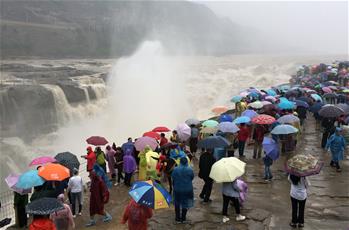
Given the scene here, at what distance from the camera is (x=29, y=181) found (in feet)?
23.9

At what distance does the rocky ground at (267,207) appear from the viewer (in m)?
7.54

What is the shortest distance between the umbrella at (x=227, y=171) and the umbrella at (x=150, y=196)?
1.32m

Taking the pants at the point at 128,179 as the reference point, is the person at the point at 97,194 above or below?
above

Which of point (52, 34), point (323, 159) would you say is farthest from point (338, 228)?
point (52, 34)

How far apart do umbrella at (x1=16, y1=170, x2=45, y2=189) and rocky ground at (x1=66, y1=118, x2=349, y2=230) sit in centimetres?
126

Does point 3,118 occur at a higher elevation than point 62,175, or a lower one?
lower

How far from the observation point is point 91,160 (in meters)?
9.66

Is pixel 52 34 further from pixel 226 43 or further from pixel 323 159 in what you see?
pixel 226 43

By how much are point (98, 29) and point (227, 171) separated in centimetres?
10032

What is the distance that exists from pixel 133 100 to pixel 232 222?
1112 inches

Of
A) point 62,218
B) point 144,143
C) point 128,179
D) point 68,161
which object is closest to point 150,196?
point 62,218

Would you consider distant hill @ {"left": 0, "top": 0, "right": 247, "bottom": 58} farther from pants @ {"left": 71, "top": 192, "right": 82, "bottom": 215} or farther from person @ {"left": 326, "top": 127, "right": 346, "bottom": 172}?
person @ {"left": 326, "top": 127, "right": 346, "bottom": 172}

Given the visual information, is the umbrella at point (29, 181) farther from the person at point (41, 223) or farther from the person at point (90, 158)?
the person at point (90, 158)

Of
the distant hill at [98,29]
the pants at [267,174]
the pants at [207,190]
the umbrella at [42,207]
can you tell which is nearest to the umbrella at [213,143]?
the pants at [207,190]
